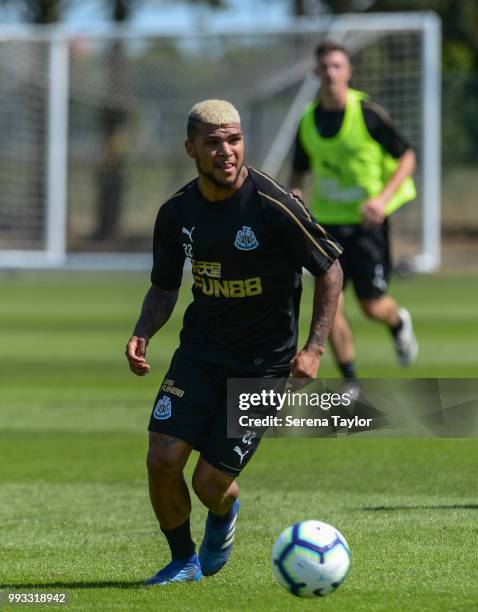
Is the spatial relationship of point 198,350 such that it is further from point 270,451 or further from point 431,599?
point 270,451

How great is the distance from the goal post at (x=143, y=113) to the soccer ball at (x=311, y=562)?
15903mm

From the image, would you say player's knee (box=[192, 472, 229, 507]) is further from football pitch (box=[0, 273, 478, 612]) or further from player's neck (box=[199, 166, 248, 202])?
player's neck (box=[199, 166, 248, 202])

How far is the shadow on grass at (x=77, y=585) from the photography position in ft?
19.1

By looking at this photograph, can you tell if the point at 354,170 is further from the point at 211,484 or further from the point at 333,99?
the point at 211,484

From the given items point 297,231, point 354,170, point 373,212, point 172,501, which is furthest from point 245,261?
point 354,170

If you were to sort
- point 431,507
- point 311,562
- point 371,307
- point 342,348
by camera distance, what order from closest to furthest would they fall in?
1. point 311,562
2. point 431,507
3. point 342,348
4. point 371,307

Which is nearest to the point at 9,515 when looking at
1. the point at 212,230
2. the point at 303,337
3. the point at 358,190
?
the point at 212,230

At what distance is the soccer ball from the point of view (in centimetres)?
529

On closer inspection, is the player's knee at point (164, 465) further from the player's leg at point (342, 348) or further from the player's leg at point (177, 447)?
the player's leg at point (342, 348)

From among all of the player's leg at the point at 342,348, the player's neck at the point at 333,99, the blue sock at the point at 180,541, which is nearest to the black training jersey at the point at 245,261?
the blue sock at the point at 180,541

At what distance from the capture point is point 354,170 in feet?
38.1

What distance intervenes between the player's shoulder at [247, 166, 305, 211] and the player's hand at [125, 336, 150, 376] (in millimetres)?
812

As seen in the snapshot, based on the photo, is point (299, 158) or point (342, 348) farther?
point (299, 158)

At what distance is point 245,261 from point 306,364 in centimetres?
54
